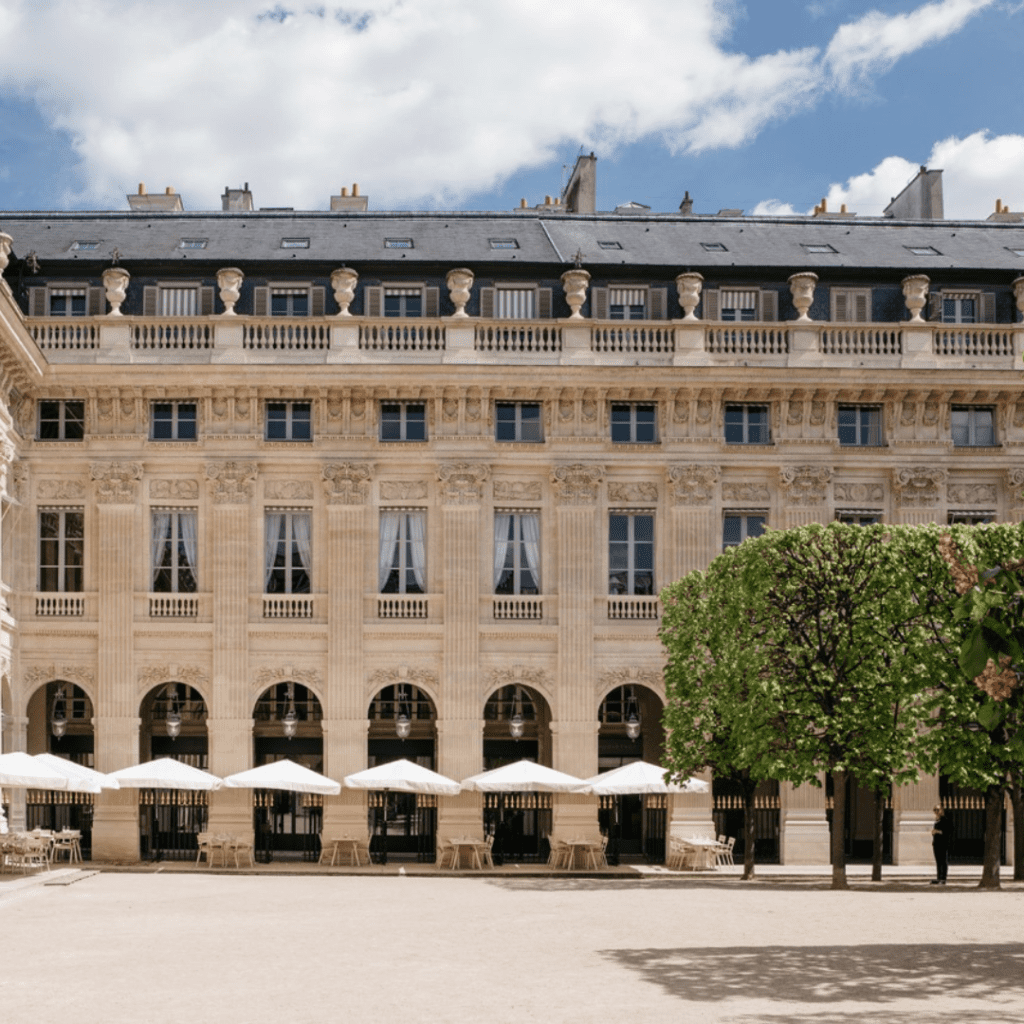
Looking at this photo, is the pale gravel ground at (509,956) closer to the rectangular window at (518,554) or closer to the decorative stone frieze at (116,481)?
the rectangular window at (518,554)

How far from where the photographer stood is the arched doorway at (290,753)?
45812 millimetres

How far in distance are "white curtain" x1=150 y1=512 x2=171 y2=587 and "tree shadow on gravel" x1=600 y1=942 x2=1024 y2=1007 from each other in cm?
2548

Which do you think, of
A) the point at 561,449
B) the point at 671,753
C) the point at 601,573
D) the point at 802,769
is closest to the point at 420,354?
the point at 561,449

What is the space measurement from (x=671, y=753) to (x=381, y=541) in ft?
33.3

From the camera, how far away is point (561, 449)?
45.5 metres

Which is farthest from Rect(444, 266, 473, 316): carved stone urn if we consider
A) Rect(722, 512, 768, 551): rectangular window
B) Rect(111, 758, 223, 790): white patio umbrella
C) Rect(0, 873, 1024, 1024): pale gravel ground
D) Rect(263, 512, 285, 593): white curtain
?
Rect(0, 873, 1024, 1024): pale gravel ground

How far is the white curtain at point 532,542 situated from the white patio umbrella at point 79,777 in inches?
466

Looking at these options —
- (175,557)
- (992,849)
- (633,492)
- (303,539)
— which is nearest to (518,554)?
(633,492)

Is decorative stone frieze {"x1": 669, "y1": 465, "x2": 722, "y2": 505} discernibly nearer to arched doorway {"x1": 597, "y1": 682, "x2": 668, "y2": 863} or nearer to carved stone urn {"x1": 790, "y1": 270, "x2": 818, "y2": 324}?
carved stone urn {"x1": 790, "y1": 270, "x2": 818, "y2": 324}

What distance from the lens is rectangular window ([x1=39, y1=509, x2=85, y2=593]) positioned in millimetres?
44969

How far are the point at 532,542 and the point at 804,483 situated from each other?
7183mm

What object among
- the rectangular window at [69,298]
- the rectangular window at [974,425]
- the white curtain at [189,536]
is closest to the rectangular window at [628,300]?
the rectangular window at [974,425]

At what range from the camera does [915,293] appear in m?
46.2

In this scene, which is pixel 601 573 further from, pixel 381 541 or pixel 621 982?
pixel 621 982
